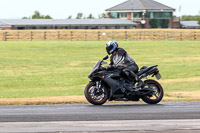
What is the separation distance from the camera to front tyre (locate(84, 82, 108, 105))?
12.8m

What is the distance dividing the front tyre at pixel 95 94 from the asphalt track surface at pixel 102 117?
0.30m

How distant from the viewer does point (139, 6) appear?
124 meters

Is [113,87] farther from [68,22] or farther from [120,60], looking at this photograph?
[68,22]

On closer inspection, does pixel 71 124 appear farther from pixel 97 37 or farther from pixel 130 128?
pixel 97 37

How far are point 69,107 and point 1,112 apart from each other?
73.8 inches

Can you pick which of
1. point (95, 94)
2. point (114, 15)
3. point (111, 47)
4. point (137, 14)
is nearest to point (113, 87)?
point (95, 94)

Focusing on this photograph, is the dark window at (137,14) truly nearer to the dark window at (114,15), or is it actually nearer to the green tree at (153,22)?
the green tree at (153,22)

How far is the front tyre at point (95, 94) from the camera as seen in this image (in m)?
12.8

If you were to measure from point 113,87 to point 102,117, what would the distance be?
2.61m

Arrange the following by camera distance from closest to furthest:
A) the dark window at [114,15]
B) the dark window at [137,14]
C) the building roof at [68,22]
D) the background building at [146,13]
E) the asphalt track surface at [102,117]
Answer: the asphalt track surface at [102,117] → the building roof at [68,22] → the background building at [146,13] → the dark window at [137,14] → the dark window at [114,15]

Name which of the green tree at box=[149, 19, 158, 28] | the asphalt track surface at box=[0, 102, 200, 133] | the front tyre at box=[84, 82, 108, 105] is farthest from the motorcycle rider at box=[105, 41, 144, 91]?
the green tree at box=[149, 19, 158, 28]

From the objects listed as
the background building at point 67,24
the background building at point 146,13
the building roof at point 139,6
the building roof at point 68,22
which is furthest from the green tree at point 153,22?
the building roof at point 68,22

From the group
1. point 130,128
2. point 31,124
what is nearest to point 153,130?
point 130,128

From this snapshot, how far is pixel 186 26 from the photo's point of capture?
140375 mm
